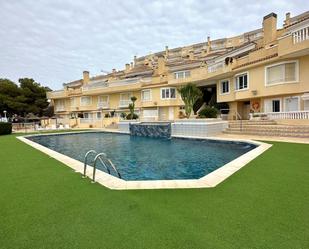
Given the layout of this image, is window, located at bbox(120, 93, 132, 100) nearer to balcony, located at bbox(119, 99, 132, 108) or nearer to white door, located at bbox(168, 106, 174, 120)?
balcony, located at bbox(119, 99, 132, 108)

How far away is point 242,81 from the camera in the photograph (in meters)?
23.8

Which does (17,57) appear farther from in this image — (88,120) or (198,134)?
(198,134)

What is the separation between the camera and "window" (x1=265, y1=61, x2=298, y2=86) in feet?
63.1

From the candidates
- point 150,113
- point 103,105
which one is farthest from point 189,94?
point 103,105

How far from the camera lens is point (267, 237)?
307 cm

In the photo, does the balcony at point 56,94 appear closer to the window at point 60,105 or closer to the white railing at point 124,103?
the window at point 60,105

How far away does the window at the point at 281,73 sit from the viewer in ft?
63.1

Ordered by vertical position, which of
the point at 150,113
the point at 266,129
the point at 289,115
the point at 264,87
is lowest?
the point at 266,129

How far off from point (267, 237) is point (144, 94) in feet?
116

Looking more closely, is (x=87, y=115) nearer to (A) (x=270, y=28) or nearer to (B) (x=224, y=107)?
(B) (x=224, y=107)

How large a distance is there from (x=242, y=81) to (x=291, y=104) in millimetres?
5618

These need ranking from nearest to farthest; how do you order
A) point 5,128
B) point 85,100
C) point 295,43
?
point 295,43, point 5,128, point 85,100

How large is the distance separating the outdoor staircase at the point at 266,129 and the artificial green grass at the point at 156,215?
35.3 feet

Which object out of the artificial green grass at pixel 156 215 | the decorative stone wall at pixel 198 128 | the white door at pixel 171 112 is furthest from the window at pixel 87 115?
the artificial green grass at pixel 156 215
